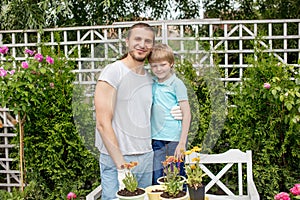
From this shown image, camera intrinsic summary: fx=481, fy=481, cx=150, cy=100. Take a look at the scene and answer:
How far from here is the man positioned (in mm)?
2055

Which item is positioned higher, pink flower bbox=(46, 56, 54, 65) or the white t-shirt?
pink flower bbox=(46, 56, 54, 65)

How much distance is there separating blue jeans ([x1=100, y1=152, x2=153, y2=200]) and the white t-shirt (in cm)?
4

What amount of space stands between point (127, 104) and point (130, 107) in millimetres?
20

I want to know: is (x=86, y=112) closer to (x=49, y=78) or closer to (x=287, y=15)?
(x=49, y=78)

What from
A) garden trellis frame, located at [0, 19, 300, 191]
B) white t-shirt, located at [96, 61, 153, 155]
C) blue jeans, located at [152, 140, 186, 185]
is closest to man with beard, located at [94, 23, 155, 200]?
white t-shirt, located at [96, 61, 153, 155]

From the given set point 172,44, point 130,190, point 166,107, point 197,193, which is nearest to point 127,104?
point 166,107

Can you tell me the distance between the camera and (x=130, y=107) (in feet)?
6.77

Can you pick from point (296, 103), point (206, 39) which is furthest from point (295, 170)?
point (206, 39)

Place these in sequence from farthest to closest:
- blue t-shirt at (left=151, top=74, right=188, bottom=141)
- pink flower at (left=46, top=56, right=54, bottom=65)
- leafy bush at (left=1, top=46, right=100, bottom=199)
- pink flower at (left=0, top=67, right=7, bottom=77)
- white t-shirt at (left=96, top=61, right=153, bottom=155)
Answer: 1. leafy bush at (left=1, top=46, right=100, bottom=199)
2. pink flower at (left=46, top=56, right=54, bottom=65)
3. pink flower at (left=0, top=67, right=7, bottom=77)
4. blue t-shirt at (left=151, top=74, right=188, bottom=141)
5. white t-shirt at (left=96, top=61, right=153, bottom=155)

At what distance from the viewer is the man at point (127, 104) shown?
6.74 feet

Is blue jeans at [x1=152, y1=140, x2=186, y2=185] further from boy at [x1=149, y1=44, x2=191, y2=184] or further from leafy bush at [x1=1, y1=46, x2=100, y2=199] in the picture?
leafy bush at [x1=1, y1=46, x2=100, y2=199]

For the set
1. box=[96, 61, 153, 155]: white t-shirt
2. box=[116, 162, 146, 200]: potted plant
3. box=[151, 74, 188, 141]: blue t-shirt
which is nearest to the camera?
box=[116, 162, 146, 200]: potted plant

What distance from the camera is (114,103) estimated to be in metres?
2.05

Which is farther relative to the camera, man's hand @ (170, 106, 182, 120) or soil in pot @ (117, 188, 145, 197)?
man's hand @ (170, 106, 182, 120)
